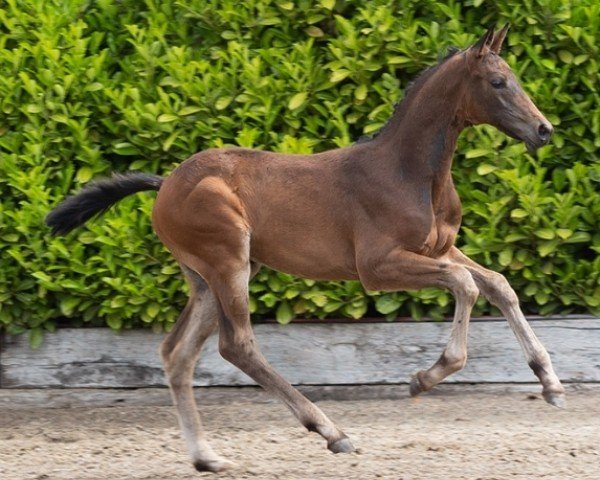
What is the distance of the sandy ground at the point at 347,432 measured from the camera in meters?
5.59

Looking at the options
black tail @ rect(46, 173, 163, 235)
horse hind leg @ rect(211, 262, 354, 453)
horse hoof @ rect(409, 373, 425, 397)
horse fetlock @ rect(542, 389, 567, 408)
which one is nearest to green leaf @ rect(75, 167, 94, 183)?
black tail @ rect(46, 173, 163, 235)

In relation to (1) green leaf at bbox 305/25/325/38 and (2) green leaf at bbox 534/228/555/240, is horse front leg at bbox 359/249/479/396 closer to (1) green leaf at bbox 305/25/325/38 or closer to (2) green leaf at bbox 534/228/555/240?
(2) green leaf at bbox 534/228/555/240

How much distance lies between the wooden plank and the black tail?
124 centimetres

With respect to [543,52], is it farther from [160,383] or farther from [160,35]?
[160,383]

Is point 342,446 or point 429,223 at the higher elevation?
point 429,223

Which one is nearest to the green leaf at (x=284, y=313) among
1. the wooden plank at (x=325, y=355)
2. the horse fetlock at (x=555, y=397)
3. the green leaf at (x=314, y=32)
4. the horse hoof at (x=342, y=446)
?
the wooden plank at (x=325, y=355)

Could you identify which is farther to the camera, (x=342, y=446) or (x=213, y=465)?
(x=213, y=465)

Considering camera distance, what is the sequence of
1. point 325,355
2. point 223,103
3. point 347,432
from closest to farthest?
point 347,432 < point 325,355 < point 223,103

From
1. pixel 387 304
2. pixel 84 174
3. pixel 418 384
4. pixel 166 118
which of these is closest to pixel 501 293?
pixel 418 384

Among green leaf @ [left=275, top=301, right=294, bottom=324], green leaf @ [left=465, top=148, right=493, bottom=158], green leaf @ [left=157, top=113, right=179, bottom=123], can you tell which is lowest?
green leaf @ [left=275, top=301, right=294, bottom=324]

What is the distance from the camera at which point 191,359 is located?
5.89 metres

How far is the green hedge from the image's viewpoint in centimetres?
689

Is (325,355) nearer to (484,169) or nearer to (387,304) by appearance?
(387,304)

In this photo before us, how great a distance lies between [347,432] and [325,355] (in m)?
0.76
